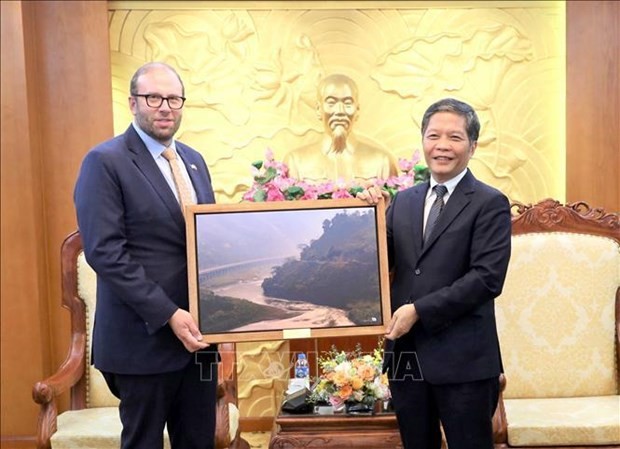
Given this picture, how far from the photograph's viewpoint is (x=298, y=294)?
2010 millimetres

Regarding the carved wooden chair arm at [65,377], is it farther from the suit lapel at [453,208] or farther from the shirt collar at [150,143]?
the suit lapel at [453,208]

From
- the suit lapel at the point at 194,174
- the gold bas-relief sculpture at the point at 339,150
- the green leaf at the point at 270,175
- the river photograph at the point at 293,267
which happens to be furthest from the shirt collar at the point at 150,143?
the gold bas-relief sculpture at the point at 339,150

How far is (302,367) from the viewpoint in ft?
8.66

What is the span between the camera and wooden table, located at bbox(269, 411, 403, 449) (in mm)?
2531

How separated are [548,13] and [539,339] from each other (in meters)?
2.09

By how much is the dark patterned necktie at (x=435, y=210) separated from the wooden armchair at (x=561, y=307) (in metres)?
1.02

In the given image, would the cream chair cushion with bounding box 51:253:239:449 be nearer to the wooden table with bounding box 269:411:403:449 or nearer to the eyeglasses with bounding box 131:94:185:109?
the wooden table with bounding box 269:411:403:449

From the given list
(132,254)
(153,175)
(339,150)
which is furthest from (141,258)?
(339,150)

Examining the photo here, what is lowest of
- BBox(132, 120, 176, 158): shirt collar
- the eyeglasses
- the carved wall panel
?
BBox(132, 120, 176, 158): shirt collar

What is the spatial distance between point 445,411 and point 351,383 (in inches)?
28.5

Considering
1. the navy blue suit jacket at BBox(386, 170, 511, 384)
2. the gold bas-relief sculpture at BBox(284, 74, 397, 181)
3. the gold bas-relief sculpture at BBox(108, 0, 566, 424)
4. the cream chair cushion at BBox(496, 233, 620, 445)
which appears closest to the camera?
the navy blue suit jacket at BBox(386, 170, 511, 384)

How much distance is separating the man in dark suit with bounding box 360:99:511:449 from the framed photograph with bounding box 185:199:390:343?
117 millimetres

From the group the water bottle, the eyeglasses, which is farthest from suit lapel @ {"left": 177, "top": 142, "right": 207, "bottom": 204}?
the water bottle

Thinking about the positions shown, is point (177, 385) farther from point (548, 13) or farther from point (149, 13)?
point (548, 13)
